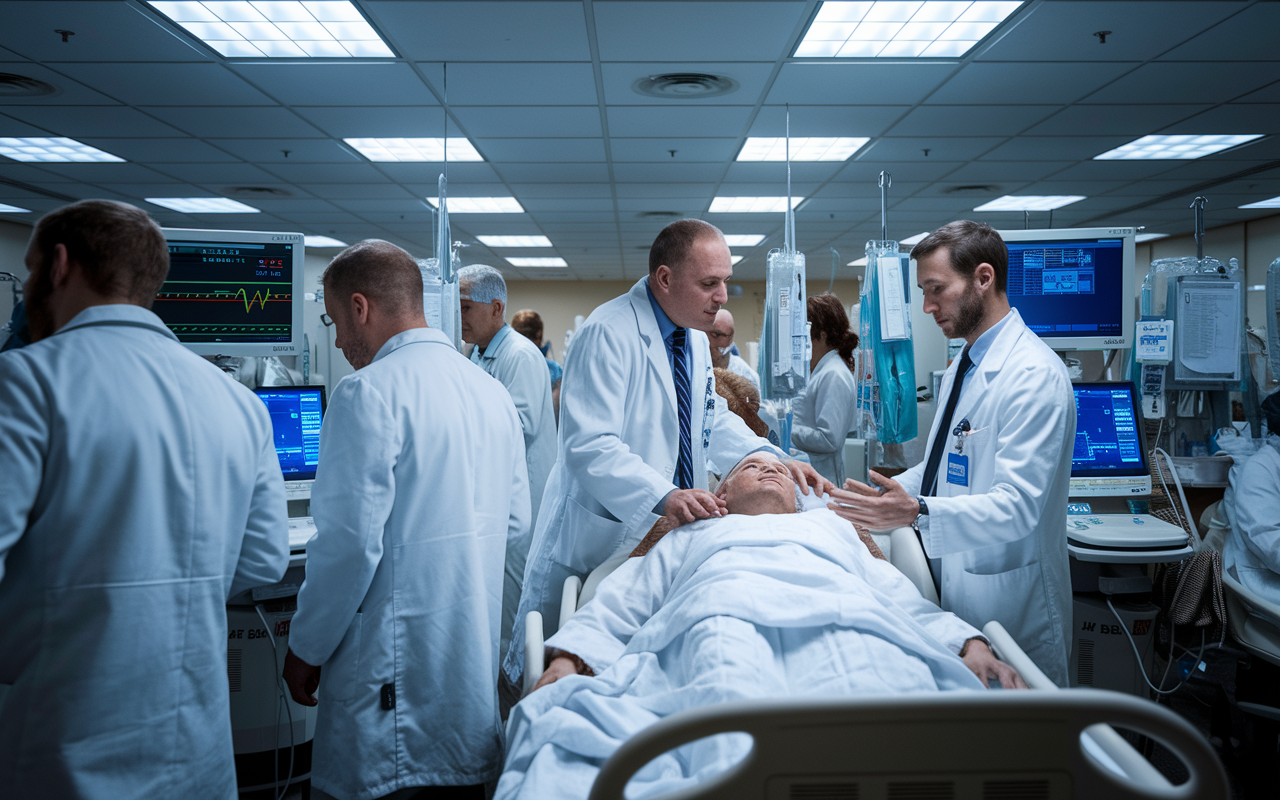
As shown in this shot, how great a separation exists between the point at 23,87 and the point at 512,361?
3296 millimetres

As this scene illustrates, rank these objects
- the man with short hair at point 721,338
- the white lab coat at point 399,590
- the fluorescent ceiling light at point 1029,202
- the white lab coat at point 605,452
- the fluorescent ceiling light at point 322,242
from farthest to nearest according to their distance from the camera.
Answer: the fluorescent ceiling light at point 322,242 → the fluorescent ceiling light at point 1029,202 → the man with short hair at point 721,338 → the white lab coat at point 605,452 → the white lab coat at point 399,590

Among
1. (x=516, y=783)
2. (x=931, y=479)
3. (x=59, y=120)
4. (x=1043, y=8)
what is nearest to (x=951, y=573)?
(x=931, y=479)

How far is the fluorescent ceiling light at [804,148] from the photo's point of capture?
17.0 ft

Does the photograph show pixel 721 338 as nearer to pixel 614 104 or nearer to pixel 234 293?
pixel 614 104

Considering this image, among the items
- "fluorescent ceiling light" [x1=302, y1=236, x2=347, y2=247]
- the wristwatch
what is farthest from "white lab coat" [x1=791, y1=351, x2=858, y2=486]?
"fluorescent ceiling light" [x1=302, y1=236, x2=347, y2=247]

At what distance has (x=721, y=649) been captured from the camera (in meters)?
1.30

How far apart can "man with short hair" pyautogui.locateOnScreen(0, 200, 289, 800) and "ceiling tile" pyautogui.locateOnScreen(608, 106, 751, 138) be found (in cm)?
359

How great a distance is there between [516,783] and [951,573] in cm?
118

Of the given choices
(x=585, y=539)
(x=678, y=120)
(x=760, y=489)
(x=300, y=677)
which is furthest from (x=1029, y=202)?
(x=300, y=677)

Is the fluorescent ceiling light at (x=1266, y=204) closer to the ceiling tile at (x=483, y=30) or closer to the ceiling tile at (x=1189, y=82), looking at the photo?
the ceiling tile at (x=1189, y=82)

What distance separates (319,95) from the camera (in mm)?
4234

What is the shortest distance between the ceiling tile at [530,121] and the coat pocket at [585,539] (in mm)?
3173

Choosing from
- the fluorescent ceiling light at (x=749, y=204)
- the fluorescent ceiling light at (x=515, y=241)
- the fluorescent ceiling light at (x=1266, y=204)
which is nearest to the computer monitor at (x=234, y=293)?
the fluorescent ceiling light at (x=749, y=204)

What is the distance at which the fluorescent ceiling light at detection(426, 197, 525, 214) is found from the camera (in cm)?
693
